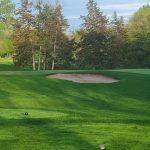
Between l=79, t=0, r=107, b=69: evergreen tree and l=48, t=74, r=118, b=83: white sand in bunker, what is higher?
l=79, t=0, r=107, b=69: evergreen tree

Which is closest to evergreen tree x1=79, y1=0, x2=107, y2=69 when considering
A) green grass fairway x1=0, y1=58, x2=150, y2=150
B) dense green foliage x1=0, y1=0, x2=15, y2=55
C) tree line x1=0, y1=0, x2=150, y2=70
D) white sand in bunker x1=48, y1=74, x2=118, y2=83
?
tree line x1=0, y1=0, x2=150, y2=70

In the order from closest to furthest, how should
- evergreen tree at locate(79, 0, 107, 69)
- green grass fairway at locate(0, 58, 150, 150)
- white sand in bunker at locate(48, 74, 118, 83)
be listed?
green grass fairway at locate(0, 58, 150, 150) → white sand in bunker at locate(48, 74, 118, 83) → evergreen tree at locate(79, 0, 107, 69)

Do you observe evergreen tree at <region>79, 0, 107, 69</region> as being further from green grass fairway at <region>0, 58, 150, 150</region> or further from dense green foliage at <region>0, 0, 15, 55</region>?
green grass fairway at <region>0, 58, 150, 150</region>

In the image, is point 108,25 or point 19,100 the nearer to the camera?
point 19,100

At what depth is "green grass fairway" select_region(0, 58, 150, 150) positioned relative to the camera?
9656mm

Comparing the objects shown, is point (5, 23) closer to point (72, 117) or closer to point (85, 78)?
point (85, 78)

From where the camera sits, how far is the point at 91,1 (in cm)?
8156

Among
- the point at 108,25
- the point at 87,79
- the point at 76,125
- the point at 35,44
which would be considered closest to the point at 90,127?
the point at 76,125

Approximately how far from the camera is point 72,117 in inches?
565

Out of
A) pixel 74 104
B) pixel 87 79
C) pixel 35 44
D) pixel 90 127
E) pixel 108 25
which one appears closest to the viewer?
pixel 90 127

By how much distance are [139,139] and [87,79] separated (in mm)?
20052

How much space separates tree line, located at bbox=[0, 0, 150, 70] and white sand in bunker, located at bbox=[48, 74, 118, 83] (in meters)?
43.2

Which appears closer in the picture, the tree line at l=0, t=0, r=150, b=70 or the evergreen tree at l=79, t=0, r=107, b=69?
the tree line at l=0, t=0, r=150, b=70

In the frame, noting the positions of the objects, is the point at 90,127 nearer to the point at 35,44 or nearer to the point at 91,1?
the point at 35,44
